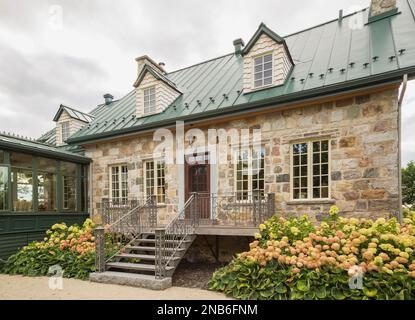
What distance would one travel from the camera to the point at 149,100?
10.3 meters

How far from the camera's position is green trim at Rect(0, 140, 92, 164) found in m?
8.05

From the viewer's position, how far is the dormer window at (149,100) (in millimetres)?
10203

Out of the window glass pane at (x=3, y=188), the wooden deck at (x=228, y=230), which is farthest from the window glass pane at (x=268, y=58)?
the window glass pane at (x=3, y=188)

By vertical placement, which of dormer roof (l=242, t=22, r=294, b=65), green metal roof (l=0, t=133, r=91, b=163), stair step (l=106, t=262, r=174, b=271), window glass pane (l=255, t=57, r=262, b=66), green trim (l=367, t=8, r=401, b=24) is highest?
green trim (l=367, t=8, r=401, b=24)

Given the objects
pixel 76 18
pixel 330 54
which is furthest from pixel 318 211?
pixel 76 18

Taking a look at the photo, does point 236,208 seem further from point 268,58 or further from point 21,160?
point 21,160

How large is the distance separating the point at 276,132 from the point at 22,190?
8.30 metres

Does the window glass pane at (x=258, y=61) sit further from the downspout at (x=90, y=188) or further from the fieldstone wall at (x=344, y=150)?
the downspout at (x=90, y=188)

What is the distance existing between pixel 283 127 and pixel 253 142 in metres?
0.95

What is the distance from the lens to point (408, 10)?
843cm

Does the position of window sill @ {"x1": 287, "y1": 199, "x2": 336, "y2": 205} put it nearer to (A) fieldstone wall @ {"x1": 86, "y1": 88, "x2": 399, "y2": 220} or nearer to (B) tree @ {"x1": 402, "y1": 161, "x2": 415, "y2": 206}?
(A) fieldstone wall @ {"x1": 86, "y1": 88, "x2": 399, "y2": 220}

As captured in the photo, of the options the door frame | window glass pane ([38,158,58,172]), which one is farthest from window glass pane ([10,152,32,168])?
the door frame

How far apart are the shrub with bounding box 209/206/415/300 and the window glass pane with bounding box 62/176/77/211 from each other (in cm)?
713
